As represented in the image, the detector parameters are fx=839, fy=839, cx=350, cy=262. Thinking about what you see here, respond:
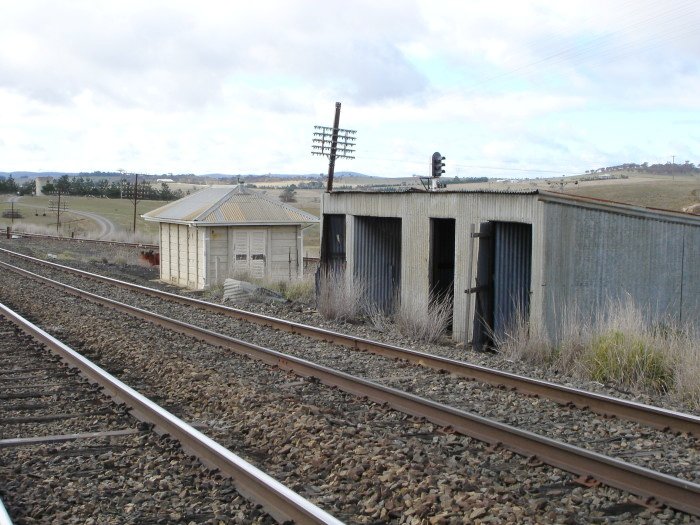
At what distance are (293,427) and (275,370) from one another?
10.8 ft

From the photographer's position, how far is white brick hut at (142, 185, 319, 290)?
28.0 metres

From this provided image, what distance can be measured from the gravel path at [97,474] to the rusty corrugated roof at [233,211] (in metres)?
19.4

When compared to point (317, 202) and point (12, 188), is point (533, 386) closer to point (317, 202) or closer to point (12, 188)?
point (317, 202)

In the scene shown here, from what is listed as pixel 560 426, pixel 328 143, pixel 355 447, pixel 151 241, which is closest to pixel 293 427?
pixel 355 447

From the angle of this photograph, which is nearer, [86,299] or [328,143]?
[86,299]

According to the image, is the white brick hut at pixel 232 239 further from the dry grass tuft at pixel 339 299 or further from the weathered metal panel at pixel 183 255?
the dry grass tuft at pixel 339 299

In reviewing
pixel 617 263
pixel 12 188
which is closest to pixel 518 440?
pixel 617 263

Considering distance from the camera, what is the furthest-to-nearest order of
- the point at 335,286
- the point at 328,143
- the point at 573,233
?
the point at 328,143 → the point at 335,286 → the point at 573,233

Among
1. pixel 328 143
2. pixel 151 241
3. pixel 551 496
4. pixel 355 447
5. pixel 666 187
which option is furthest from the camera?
pixel 666 187

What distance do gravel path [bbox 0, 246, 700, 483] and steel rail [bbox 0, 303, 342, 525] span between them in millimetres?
2872

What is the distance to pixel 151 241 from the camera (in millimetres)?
57031

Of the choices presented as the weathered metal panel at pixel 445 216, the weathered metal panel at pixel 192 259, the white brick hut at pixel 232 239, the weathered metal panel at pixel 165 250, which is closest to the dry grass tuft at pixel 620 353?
the weathered metal panel at pixel 445 216

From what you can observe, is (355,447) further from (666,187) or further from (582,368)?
(666,187)

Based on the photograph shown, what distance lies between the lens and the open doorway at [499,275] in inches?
554
